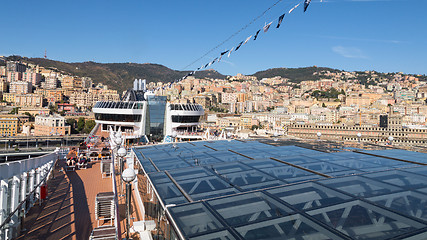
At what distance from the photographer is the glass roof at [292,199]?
10.2 ft

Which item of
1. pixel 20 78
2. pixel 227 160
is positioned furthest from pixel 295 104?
pixel 227 160

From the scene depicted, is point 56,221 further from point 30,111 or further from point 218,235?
point 30,111

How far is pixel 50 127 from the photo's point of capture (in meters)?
67.7

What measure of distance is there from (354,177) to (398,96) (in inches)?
6561

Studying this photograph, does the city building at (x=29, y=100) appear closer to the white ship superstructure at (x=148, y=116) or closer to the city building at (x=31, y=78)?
the city building at (x=31, y=78)

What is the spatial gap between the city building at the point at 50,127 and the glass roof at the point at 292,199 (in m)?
69.0

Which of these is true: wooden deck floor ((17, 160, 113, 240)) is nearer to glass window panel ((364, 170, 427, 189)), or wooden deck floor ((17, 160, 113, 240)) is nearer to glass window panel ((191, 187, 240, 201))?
glass window panel ((191, 187, 240, 201))

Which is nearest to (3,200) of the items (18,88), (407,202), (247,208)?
(247,208)

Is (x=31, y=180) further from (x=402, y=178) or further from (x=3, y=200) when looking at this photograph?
(x=402, y=178)

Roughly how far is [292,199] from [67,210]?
5.41 m

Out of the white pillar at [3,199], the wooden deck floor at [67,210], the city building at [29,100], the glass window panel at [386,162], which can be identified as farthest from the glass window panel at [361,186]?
the city building at [29,100]

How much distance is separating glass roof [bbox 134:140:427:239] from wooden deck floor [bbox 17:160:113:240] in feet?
5.50

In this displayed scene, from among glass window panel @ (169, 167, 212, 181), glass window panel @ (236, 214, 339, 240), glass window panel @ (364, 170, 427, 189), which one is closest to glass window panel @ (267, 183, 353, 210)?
glass window panel @ (236, 214, 339, 240)

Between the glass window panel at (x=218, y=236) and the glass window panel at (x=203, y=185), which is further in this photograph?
the glass window panel at (x=203, y=185)
